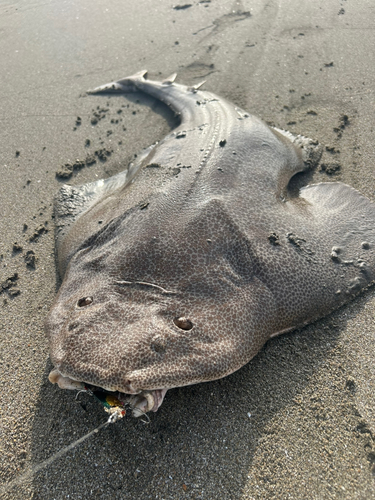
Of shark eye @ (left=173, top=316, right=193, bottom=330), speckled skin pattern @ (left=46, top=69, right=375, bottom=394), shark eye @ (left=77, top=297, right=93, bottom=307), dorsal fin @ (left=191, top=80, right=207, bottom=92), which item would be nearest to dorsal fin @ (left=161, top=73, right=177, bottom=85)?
dorsal fin @ (left=191, top=80, right=207, bottom=92)

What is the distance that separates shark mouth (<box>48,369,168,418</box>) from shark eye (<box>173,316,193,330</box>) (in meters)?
0.52

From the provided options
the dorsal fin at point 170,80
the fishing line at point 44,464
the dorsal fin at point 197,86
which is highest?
the dorsal fin at point 170,80

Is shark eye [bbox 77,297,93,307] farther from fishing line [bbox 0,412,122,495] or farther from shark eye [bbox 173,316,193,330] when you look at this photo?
fishing line [bbox 0,412,122,495]

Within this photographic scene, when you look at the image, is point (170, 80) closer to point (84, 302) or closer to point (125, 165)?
point (125, 165)

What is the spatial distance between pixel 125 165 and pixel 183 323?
13.2 ft

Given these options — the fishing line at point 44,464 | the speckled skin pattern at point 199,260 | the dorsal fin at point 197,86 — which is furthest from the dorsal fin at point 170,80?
the fishing line at point 44,464

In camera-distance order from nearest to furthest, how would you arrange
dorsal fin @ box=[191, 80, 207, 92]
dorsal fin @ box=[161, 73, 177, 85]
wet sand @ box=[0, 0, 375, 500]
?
1. wet sand @ box=[0, 0, 375, 500]
2. dorsal fin @ box=[191, 80, 207, 92]
3. dorsal fin @ box=[161, 73, 177, 85]

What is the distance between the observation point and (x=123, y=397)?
106 inches

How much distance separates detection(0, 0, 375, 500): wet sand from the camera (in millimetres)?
2898

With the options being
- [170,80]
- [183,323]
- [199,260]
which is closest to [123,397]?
[183,323]

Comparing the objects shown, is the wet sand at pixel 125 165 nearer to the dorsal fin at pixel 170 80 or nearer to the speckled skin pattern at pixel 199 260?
the speckled skin pattern at pixel 199 260

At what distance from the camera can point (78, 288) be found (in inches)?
136

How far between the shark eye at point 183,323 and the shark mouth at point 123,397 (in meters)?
0.52

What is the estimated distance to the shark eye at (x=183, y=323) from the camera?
293cm
